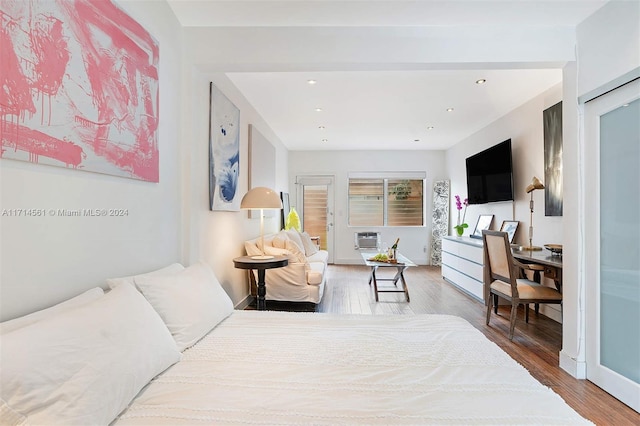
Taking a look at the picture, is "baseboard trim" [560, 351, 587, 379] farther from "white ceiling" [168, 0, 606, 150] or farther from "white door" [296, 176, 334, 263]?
"white door" [296, 176, 334, 263]

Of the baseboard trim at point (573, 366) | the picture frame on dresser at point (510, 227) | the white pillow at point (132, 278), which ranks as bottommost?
the baseboard trim at point (573, 366)

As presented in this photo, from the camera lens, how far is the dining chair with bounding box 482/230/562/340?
9.98 ft

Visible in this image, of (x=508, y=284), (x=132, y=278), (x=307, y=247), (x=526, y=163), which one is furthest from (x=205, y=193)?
(x=526, y=163)

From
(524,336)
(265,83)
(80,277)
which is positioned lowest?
(524,336)

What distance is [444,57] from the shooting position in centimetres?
250

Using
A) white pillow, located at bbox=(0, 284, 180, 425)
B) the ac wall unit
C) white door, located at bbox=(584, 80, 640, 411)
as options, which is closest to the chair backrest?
white door, located at bbox=(584, 80, 640, 411)

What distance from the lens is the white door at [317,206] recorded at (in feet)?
25.0

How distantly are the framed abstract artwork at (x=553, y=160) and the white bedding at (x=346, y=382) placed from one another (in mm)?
2686

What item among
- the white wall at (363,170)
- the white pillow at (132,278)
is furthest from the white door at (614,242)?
the white wall at (363,170)

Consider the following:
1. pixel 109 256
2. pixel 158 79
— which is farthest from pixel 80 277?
pixel 158 79

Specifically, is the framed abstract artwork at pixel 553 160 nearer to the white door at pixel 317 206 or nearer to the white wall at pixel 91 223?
the white wall at pixel 91 223

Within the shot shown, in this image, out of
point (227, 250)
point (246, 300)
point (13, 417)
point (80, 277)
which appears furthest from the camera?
point (246, 300)

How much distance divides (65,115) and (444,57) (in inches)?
94.9

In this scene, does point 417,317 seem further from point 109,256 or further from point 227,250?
point 227,250
